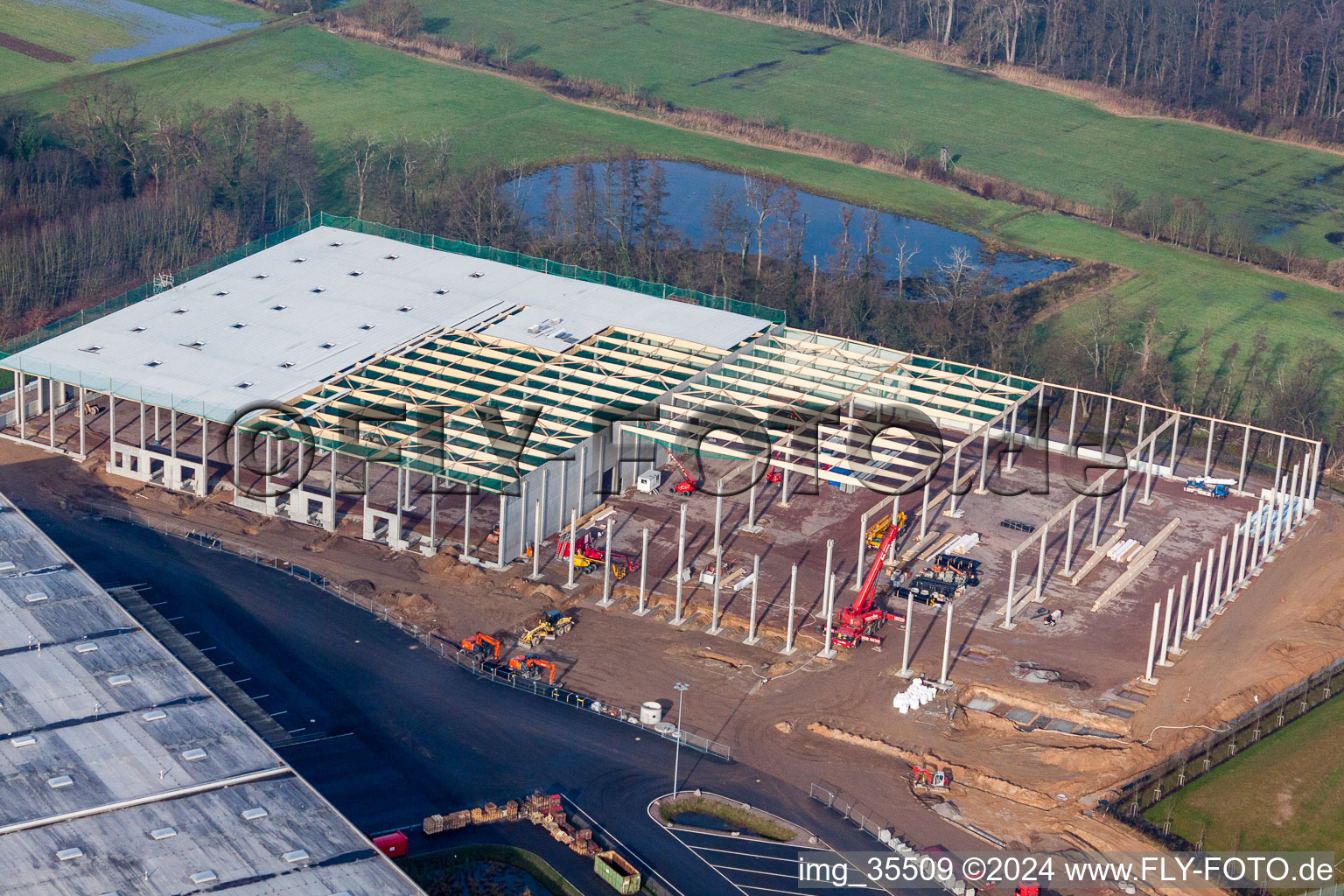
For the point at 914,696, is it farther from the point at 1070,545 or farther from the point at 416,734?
the point at 416,734

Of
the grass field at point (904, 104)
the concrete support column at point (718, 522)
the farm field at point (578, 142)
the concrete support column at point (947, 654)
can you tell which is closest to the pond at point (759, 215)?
the farm field at point (578, 142)

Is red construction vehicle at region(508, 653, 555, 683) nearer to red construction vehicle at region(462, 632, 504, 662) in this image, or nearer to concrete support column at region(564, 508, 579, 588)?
red construction vehicle at region(462, 632, 504, 662)

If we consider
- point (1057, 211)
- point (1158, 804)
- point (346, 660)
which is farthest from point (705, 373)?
point (1057, 211)

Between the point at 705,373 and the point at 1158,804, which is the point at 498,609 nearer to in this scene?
the point at 705,373

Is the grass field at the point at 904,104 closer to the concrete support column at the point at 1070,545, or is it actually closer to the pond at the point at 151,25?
the pond at the point at 151,25

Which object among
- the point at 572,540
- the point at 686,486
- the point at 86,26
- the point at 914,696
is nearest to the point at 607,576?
the point at 572,540

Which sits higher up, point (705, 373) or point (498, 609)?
point (705, 373)
